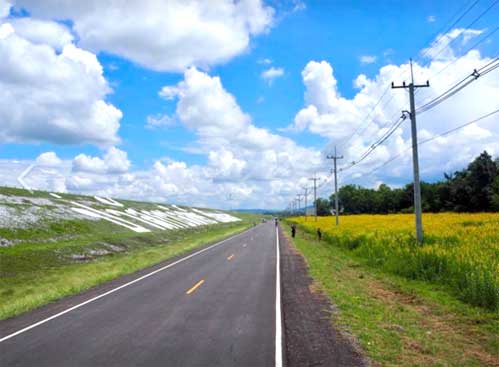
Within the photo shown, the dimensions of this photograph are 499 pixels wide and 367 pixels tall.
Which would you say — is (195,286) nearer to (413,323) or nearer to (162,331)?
(162,331)

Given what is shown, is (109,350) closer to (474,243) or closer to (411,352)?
(411,352)

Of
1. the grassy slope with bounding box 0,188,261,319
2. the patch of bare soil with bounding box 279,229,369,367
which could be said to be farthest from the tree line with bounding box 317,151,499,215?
the patch of bare soil with bounding box 279,229,369,367

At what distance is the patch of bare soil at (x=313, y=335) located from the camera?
697 centimetres

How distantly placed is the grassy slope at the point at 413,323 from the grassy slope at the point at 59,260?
32.4 ft

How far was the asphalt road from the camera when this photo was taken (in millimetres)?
7238

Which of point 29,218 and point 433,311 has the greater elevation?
point 29,218

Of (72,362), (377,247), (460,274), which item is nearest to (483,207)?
(377,247)

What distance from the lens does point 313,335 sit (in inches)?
333

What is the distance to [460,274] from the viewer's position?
13.0 meters

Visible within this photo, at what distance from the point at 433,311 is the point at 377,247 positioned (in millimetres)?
11564

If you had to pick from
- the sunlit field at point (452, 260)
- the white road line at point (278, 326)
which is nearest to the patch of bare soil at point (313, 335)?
the white road line at point (278, 326)

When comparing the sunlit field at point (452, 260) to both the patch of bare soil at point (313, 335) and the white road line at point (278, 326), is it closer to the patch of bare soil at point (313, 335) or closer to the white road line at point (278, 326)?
the patch of bare soil at point (313, 335)

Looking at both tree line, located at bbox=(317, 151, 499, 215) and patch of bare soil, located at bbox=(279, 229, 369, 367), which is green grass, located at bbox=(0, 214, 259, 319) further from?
tree line, located at bbox=(317, 151, 499, 215)

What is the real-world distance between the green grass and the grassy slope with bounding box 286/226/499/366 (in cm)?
985
